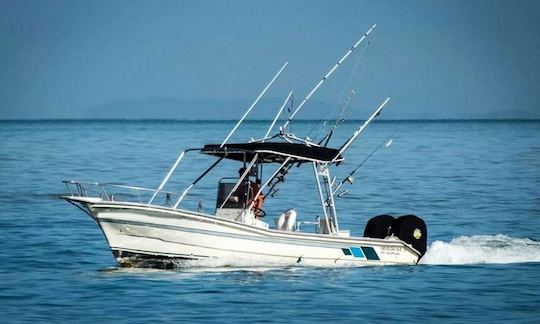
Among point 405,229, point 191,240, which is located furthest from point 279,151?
point 405,229

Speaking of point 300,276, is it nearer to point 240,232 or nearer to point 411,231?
point 240,232

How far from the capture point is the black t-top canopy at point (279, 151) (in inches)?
1128

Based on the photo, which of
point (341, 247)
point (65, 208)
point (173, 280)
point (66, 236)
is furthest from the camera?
point (65, 208)

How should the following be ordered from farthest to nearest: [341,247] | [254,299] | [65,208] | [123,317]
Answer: [65,208], [341,247], [254,299], [123,317]

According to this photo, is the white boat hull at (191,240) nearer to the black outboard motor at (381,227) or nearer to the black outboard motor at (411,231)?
the black outboard motor at (411,231)

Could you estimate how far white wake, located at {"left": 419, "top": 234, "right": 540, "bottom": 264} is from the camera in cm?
3167

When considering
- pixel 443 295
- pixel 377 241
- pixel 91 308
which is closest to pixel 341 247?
pixel 377 241

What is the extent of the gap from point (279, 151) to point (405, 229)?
12.9ft

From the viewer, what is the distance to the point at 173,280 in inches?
1061

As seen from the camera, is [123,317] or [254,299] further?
[254,299]

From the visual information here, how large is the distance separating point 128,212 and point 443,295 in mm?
6844

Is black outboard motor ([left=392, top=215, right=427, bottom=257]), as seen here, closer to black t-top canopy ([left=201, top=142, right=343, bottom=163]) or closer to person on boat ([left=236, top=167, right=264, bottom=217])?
black t-top canopy ([left=201, top=142, right=343, bottom=163])

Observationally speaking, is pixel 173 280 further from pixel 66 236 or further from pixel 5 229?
pixel 5 229

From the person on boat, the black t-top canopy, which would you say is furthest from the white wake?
the person on boat
